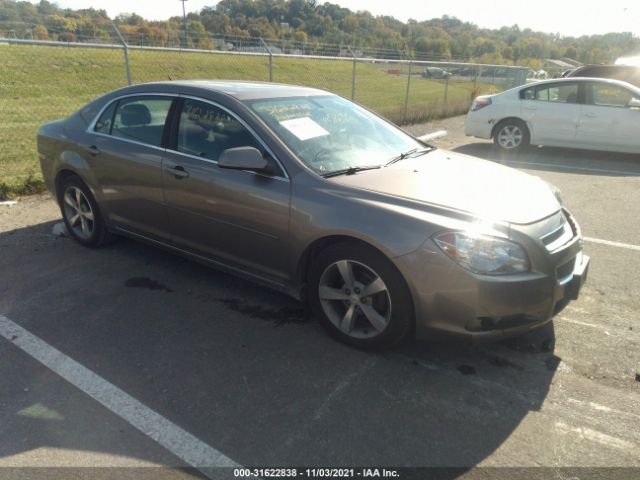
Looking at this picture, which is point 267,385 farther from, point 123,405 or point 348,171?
point 348,171

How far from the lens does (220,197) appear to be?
3.70 m

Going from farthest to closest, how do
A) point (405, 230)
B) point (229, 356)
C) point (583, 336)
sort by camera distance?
1. point (583, 336)
2. point (229, 356)
3. point (405, 230)

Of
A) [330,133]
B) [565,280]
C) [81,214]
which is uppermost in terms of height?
[330,133]

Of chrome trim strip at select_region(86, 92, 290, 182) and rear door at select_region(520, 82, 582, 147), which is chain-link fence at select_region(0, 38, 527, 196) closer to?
rear door at select_region(520, 82, 582, 147)

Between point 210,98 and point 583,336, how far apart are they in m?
3.18

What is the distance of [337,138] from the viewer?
3869mm

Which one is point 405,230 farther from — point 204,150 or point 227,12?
point 227,12

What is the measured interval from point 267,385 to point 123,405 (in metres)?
0.78

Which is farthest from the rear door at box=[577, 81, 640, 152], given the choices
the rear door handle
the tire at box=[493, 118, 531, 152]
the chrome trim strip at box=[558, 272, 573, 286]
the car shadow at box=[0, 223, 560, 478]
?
the rear door handle

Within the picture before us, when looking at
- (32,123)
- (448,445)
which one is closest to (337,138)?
(448,445)

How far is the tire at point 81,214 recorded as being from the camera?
4824 mm

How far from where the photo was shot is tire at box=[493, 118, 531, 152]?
33.1 feet

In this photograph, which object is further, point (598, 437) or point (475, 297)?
point (475, 297)

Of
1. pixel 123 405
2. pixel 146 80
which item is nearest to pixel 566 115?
pixel 123 405
